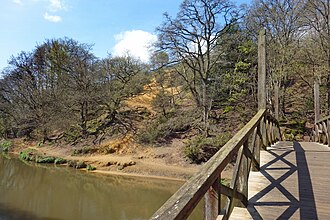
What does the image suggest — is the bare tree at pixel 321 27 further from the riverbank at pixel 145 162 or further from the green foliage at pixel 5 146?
the green foliage at pixel 5 146

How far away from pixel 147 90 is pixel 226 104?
7.83 metres

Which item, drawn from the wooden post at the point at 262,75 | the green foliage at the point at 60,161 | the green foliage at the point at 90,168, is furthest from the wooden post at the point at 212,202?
the green foliage at the point at 60,161

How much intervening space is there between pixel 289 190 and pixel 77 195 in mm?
9818

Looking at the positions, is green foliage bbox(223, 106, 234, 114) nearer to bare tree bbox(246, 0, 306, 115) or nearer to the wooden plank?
bare tree bbox(246, 0, 306, 115)

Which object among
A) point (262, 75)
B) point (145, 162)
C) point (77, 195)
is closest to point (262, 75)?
point (262, 75)

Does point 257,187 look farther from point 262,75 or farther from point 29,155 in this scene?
point 29,155

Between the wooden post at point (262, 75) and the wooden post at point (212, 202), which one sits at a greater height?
the wooden post at point (262, 75)

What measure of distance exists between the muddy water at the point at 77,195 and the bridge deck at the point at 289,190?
15.4 ft

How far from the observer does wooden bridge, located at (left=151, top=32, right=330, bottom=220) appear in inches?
55.3

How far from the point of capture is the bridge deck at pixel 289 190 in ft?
8.12

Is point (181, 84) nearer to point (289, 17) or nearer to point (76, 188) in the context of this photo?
point (289, 17)

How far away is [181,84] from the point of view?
71.3 feet

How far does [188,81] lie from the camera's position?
19359mm

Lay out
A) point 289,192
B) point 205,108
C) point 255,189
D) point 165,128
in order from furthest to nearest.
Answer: point 165,128, point 205,108, point 255,189, point 289,192
